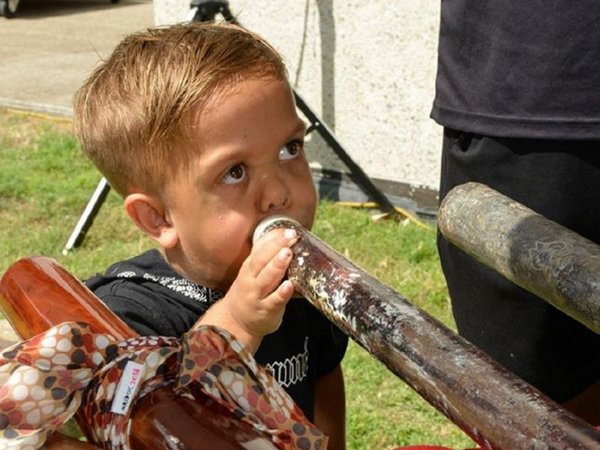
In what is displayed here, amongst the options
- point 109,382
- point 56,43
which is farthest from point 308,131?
point 56,43

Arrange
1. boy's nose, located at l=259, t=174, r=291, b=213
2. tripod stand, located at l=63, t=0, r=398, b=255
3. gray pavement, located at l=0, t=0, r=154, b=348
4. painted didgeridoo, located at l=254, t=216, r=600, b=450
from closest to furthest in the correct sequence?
painted didgeridoo, located at l=254, t=216, r=600, b=450, boy's nose, located at l=259, t=174, r=291, b=213, tripod stand, located at l=63, t=0, r=398, b=255, gray pavement, located at l=0, t=0, r=154, b=348

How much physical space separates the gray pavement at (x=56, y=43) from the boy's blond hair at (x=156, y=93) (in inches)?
180

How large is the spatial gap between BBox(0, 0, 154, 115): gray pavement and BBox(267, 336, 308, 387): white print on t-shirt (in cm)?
509

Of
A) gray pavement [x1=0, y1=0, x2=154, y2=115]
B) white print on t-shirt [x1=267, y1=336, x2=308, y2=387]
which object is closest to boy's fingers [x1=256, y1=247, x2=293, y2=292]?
white print on t-shirt [x1=267, y1=336, x2=308, y2=387]

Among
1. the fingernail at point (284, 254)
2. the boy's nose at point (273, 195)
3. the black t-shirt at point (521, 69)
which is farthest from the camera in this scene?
the black t-shirt at point (521, 69)

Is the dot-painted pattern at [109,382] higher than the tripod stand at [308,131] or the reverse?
higher

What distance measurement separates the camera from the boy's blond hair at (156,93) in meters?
1.63

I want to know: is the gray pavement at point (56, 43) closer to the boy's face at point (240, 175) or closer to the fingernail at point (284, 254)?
the boy's face at point (240, 175)

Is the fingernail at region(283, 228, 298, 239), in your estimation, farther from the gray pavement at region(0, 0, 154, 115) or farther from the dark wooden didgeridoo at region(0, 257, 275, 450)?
the gray pavement at region(0, 0, 154, 115)

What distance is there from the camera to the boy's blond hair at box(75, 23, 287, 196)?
5.35ft

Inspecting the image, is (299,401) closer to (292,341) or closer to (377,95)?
(292,341)

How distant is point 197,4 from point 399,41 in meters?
0.94

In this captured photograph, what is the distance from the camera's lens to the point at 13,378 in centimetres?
114

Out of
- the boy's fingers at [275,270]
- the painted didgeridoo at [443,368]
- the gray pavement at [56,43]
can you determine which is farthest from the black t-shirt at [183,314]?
the gray pavement at [56,43]
